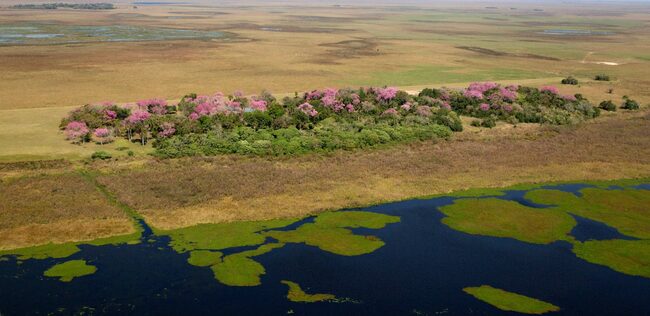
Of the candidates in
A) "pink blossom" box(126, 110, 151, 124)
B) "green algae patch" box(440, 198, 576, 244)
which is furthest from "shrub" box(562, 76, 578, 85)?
"pink blossom" box(126, 110, 151, 124)

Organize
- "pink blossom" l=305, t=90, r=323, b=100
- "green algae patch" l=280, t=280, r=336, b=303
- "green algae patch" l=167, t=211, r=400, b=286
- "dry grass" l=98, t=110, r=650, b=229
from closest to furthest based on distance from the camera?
"green algae patch" l=280, t=280, r=336, b=303 → "green algae patch" l=167, t=211, r=400, b=286 → "dry grass" l=98, t=110, r=650, b=229 → "pink blossom" l=305, t=90, r=323, b=100

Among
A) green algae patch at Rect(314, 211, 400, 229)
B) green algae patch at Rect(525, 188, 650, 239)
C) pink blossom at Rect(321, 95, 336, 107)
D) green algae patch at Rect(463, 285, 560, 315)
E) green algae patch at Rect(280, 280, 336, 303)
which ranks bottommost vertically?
green algae patch at Rect(280, 280, 336, 303)

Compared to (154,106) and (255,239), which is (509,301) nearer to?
(255,239)

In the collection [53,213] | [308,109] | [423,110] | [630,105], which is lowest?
[53,213]

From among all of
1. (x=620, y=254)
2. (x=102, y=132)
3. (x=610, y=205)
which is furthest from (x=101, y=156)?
(x=610, y=205)

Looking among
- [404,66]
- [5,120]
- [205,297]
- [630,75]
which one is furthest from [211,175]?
[630,75]

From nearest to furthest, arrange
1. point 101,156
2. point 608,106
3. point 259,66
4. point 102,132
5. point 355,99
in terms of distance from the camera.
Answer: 1. point 101,156
2. point 102,132
3. point 355,99
4. point 608,106
5. point 259,66

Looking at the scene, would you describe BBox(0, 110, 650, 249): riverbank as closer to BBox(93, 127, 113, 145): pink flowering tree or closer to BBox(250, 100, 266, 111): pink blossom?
BBox(93, 127, 113, 145): pink flowering tree
